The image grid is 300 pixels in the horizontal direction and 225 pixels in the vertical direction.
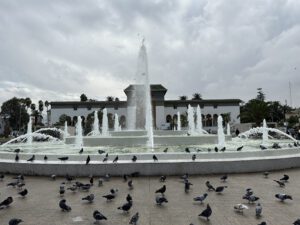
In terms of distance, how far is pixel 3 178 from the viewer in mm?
9578

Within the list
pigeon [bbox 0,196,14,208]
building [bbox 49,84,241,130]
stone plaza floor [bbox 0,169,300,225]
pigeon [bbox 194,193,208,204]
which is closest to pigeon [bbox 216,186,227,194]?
stone plaza floor [bbox 0,169,300,225]

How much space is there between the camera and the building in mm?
75562

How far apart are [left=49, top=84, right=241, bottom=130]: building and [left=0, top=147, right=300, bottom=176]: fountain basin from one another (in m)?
63.5

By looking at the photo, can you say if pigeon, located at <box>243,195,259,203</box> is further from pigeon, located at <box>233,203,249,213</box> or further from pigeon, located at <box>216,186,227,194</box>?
pigeon, located at <box>216,186,227,194</box>

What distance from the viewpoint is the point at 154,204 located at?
6.52 metres

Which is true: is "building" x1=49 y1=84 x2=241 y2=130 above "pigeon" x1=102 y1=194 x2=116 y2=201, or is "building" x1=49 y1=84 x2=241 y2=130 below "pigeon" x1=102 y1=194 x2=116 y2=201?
above

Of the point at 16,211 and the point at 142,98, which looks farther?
the point at 142,98

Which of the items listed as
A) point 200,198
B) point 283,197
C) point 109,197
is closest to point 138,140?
point 109,197

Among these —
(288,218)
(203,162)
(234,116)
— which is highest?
(234,116)

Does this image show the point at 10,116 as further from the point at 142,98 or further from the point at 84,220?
the point at 84,220

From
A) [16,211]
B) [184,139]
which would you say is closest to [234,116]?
[184,139]

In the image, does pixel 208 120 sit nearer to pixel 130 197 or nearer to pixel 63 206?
pixel 130 197

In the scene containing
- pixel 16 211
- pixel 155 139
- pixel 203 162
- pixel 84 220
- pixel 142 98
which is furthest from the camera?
pixel 142 98

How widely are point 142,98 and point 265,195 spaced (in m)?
35.9
